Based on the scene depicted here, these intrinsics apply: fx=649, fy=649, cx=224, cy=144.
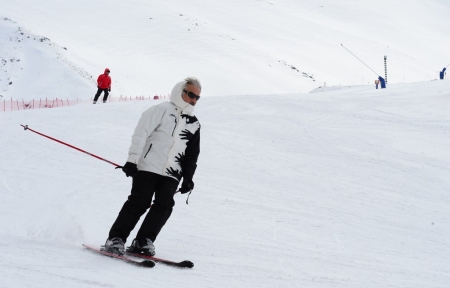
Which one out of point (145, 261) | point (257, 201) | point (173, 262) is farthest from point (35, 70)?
point (145, 261)

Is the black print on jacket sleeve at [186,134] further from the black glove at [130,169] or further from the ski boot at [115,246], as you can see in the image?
the ski boot at [115,246]

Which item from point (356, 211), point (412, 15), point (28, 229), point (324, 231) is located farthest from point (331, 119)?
point (412, 15)

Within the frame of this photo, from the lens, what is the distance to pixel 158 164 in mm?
4828

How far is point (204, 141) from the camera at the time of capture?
11.1m

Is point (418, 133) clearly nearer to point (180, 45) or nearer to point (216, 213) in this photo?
point (216, 213)

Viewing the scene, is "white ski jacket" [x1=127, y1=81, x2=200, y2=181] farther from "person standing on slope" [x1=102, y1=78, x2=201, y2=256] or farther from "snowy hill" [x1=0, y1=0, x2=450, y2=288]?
"snowy hill" [x1=0, y1=0, x2=450, y2=288]

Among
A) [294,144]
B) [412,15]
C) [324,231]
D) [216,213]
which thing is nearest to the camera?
[324,231]

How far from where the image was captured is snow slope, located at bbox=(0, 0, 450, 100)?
40.2 m

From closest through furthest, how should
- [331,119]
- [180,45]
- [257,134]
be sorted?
[257,134]
[331,119]
[180,45]

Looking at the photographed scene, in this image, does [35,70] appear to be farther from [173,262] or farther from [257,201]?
[173,262]

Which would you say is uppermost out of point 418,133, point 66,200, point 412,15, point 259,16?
point 412,15

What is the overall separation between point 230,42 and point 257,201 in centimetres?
4366

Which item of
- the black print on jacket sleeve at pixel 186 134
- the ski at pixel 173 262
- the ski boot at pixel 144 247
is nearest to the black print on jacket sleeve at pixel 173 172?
the black print on jacket sleeve at pixel 186 134

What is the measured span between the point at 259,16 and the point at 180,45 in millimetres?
21950
